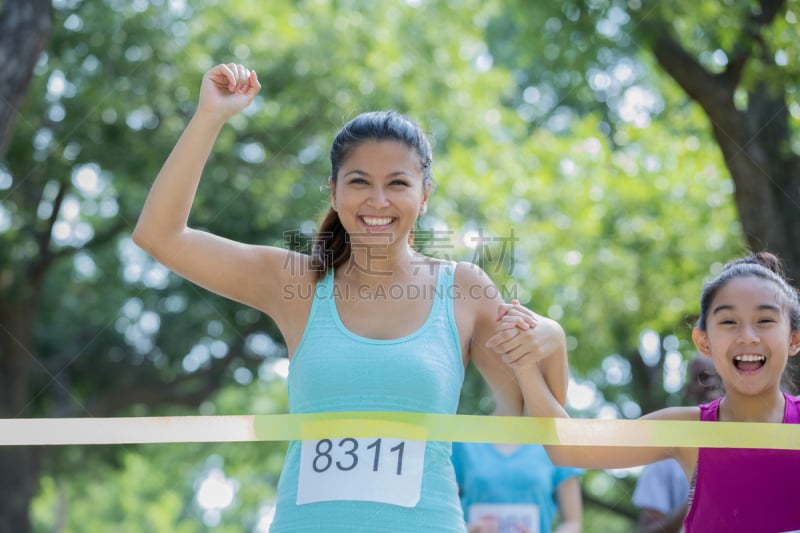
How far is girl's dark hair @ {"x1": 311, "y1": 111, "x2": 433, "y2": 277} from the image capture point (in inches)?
111

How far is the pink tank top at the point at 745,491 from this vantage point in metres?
2.59

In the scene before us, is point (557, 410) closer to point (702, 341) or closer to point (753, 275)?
point (702, 341)

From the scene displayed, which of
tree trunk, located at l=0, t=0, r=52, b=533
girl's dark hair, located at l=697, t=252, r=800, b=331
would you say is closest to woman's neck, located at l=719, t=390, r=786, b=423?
girl's dark hair, located at l=697, t=252, r=800, b=331

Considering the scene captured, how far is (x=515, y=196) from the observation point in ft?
45.8

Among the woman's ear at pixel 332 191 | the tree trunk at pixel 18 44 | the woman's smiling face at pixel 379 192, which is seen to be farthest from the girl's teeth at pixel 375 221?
the tree trunk at pixel 18 44

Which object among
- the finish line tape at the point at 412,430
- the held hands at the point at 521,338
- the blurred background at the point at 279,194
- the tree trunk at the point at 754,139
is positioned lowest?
the finish line tape at the point at 412,430

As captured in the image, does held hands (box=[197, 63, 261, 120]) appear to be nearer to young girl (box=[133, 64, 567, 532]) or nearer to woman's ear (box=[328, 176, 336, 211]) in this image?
young girl (box=[133, 64, 567, 532])

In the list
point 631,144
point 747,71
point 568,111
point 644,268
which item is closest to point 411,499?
point 747,71

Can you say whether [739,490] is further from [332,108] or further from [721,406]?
[332,108]

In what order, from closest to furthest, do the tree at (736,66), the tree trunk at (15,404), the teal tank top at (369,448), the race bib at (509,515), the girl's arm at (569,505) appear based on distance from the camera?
the teal tank top at (369,448), the race bib at (509,515), the girl's arm at (569,505), the tree at (736,66), the tree trunk at (15,404)

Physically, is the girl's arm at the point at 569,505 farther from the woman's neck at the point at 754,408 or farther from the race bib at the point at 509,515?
the woman's neck at the point at 754,408

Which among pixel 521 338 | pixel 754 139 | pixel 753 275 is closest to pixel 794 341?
pixel 753 275

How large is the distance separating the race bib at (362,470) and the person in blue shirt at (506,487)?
1.92 m

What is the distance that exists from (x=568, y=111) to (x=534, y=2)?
1203cm
